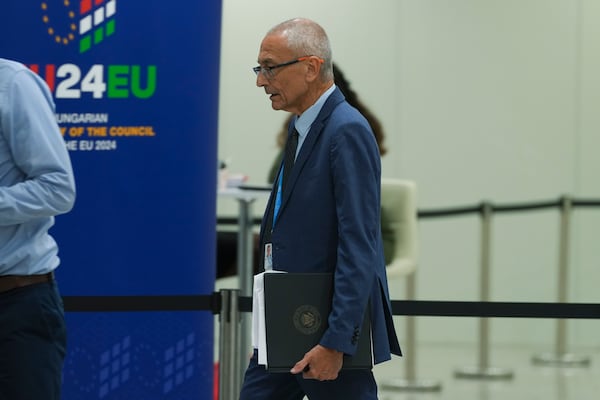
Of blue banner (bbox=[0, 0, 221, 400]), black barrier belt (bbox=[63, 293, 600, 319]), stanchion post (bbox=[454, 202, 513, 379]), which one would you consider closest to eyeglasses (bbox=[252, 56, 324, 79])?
blue banner (bbox=[0, 0, 221, 400])

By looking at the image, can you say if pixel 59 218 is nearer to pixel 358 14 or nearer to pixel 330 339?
pixel 330 339

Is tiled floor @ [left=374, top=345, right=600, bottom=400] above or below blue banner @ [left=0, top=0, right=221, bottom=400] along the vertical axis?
below

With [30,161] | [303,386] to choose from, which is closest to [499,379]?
[303,386]

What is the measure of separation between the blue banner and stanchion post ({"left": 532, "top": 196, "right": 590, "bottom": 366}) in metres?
3.90

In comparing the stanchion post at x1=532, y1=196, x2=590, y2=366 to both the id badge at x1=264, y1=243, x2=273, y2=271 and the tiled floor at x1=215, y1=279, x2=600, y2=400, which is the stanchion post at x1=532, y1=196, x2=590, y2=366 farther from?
the id badge at x1=264, y1=243, x2=273, y2=271

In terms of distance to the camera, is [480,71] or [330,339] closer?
[330,339]

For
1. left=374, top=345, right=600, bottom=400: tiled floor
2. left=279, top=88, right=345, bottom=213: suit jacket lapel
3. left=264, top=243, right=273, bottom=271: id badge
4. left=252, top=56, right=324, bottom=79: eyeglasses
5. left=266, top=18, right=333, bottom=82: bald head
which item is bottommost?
left=374, top=345, right=600, bottom=400: tiled floor

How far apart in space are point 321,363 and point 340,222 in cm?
34

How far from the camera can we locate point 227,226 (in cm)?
836

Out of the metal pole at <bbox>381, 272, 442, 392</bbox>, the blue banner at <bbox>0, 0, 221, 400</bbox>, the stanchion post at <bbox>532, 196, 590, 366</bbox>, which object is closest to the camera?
the blue banner at <bbox>0, 0, 221, 400</bbox>

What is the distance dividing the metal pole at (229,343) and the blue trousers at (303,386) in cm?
111

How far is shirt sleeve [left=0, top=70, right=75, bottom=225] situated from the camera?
3.07 m

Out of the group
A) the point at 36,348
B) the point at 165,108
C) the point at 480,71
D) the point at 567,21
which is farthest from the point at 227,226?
the point at 36,348

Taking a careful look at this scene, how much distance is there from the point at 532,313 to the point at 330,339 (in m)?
1.62
